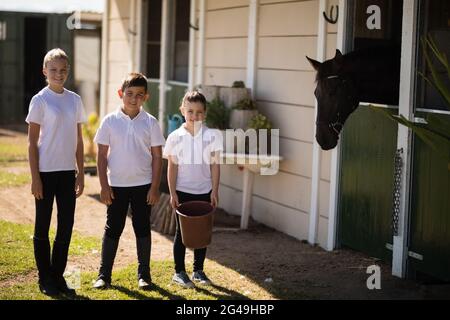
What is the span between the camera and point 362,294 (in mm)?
5141

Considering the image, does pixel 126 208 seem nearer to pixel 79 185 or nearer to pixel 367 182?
pixel 79 185

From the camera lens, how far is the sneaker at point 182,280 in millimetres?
5211

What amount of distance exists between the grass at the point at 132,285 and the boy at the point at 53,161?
0.74ft

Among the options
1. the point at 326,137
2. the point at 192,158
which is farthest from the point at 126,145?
the point at 326,137

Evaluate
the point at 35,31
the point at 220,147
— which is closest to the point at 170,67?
the point at 220,147

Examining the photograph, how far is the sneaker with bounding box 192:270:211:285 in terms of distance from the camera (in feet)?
17.5

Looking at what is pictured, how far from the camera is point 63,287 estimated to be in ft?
16.4

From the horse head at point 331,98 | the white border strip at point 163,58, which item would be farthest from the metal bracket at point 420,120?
the white border strip at point 163,58

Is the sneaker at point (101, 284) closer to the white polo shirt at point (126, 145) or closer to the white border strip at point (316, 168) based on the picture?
the white polo shirt at point (126, 145)

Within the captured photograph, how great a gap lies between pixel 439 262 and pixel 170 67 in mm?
5507

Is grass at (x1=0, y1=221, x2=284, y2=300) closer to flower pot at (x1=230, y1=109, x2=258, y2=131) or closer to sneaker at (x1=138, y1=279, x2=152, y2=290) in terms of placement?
sneaker at (x1=138, y1=279, x2=152, y2=290)

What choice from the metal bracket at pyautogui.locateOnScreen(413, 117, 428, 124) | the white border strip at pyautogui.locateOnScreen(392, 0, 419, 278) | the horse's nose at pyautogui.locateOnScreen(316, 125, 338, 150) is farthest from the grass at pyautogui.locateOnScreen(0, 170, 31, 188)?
the metal bracket at pyautogui.locateOnScreen(413, 117, 428, 124)

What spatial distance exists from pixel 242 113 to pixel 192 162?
2142 millimetres
